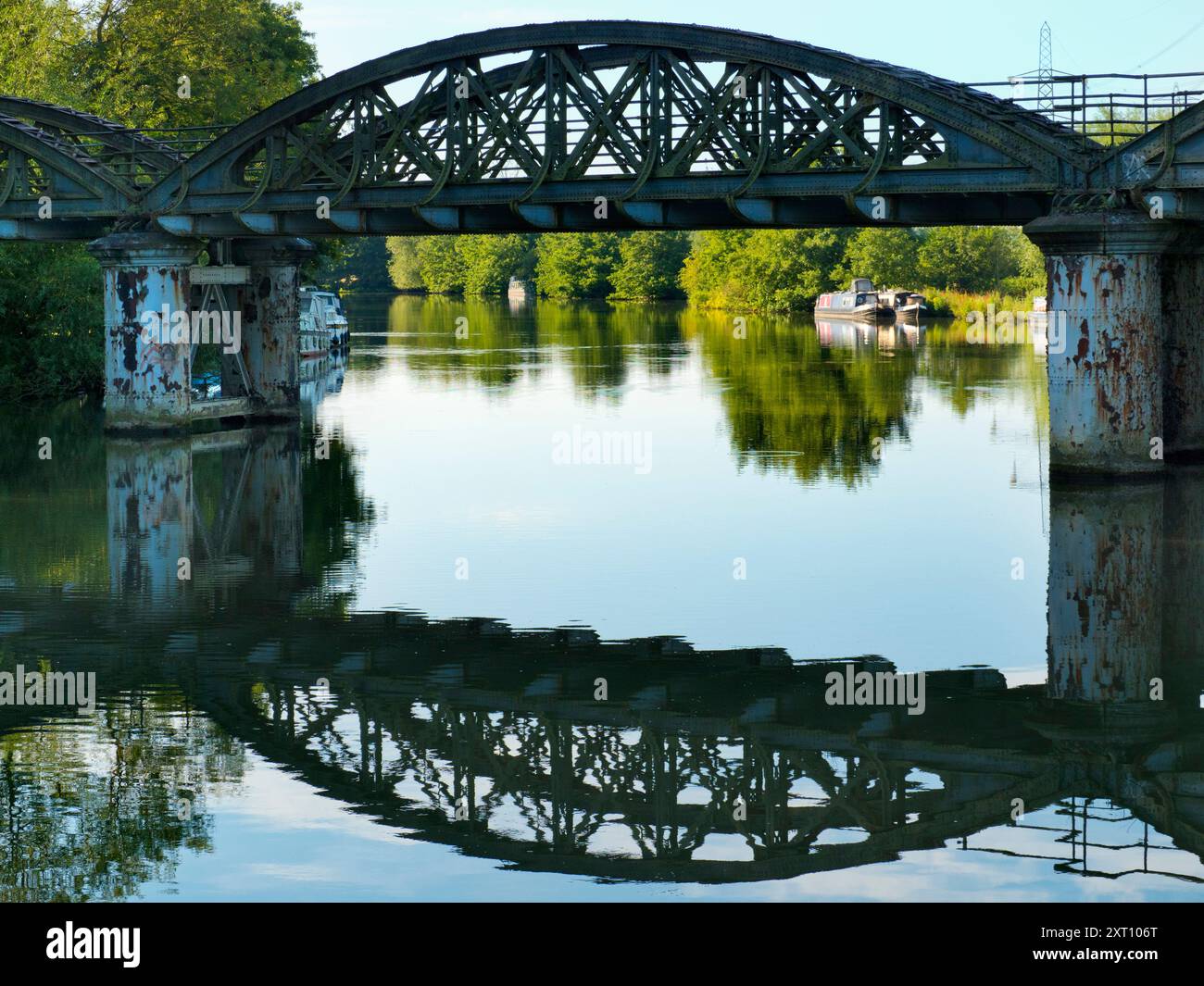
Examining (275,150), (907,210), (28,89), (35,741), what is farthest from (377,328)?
(35,741)

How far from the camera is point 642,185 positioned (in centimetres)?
3344

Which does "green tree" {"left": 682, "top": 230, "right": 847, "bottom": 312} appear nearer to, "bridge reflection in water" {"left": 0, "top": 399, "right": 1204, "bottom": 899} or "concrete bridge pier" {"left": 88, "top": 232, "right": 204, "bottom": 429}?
"concrete bridge pier" {"left": 88, "top": 232, "right": 204, "bottom": 429}

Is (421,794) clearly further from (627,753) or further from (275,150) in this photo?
(275,150)

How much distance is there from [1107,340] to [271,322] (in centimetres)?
2067

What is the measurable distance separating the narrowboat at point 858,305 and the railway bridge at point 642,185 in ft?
211

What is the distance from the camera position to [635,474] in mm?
32938

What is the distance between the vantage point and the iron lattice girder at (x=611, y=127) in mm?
30312

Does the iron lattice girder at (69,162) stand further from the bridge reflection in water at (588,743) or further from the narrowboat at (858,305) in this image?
the narrowboat at (858,305)

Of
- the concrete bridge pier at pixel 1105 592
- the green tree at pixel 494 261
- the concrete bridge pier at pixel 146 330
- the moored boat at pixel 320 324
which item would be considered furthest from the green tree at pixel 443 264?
the concrete bridge pier at pixel 1105 592

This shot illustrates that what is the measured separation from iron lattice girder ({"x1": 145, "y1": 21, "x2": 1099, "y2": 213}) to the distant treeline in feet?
153

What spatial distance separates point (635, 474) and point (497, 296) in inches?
6290

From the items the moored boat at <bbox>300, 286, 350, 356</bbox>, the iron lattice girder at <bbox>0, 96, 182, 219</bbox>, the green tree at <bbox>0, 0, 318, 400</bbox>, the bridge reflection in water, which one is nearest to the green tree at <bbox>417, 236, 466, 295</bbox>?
the moored boat at <bbox>300, 286, 350, 356</bbox>

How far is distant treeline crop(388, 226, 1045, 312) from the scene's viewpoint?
369 ft

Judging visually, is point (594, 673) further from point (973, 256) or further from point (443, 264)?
point (443, 264)
